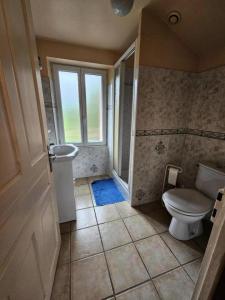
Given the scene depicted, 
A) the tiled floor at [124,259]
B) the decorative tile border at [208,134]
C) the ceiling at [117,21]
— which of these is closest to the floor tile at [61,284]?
the tiled floor at [124,259]

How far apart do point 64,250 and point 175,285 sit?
3.30 ft

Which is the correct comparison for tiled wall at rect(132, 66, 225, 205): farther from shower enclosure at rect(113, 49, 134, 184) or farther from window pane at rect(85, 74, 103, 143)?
window pane at rect(85, 74, 103, 143)

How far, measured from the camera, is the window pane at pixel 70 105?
2234mm

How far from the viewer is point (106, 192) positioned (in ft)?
7.37

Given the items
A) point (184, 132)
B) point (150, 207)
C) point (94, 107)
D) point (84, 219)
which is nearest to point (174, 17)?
point (184, 132)

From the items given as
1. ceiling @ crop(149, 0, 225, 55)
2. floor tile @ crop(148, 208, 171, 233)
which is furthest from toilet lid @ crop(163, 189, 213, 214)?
ceiling @ crop(149, 0, 225, 55)

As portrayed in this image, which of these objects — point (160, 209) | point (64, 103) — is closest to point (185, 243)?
point (160, 209)

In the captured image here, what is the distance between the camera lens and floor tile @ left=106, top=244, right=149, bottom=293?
3.57ft

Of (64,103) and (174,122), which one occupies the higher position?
(64,103)

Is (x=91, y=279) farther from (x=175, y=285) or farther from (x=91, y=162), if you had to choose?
(x=91, y=162)

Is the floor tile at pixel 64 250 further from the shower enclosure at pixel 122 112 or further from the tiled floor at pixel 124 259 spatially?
the shower enclosure at pixel 122 112

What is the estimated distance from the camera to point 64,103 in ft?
7.54

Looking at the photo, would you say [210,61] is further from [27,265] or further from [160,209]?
[27,265]

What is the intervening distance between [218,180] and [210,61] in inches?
52.8
